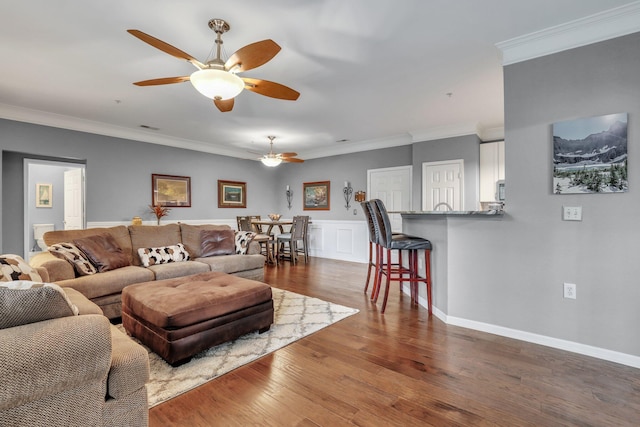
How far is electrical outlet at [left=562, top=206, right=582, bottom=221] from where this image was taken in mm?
2297

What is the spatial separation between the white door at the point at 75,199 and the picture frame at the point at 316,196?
14.8 feet

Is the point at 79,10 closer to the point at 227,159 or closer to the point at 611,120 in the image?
the point at 611,120

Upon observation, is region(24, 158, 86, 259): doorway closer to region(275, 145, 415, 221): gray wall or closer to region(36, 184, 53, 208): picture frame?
region(36, 184, 53, 208): picture frame

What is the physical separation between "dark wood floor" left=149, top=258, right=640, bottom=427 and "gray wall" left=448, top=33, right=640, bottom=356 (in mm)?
260

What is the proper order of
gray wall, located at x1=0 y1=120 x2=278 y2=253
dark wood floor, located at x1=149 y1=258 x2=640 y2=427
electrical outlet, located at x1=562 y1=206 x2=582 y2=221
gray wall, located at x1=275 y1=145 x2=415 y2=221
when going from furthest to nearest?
gray wall, located at x1=275 y1=145 x2=415 y2=221
gray wall, located at x1=0 y1=120 x2=278 y2=253
electrical outlet, located at x1=562 y1=206 x2=582 y2=221
dark wood floor, located at x1=149 y1=258 x2=640 y2=427

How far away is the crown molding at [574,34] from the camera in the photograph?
2.15 m

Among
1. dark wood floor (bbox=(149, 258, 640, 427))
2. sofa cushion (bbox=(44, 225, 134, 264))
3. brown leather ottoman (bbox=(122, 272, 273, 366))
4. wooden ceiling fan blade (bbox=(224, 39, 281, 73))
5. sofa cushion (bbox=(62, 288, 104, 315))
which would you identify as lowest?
dark wood floor (bbox=(149, 258, 640, 427))

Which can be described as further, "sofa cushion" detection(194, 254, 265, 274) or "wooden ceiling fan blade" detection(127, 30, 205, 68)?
"sofa cushion" detection(194, 254, 265, 274)

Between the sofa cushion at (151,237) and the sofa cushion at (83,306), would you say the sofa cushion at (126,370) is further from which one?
the sofa cushion at (151,237)

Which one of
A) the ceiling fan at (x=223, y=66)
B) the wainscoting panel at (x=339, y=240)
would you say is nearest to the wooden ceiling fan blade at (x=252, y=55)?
the ceiling fan at (x=223, y=66)

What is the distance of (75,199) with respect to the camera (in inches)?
209

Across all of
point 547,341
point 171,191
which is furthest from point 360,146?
point 547,341

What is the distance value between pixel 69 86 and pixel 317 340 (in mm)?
4156

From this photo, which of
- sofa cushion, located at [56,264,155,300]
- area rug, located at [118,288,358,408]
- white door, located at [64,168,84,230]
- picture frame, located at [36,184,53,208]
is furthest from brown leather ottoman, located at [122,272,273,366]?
picture frame, located at [36,184,53,208]
